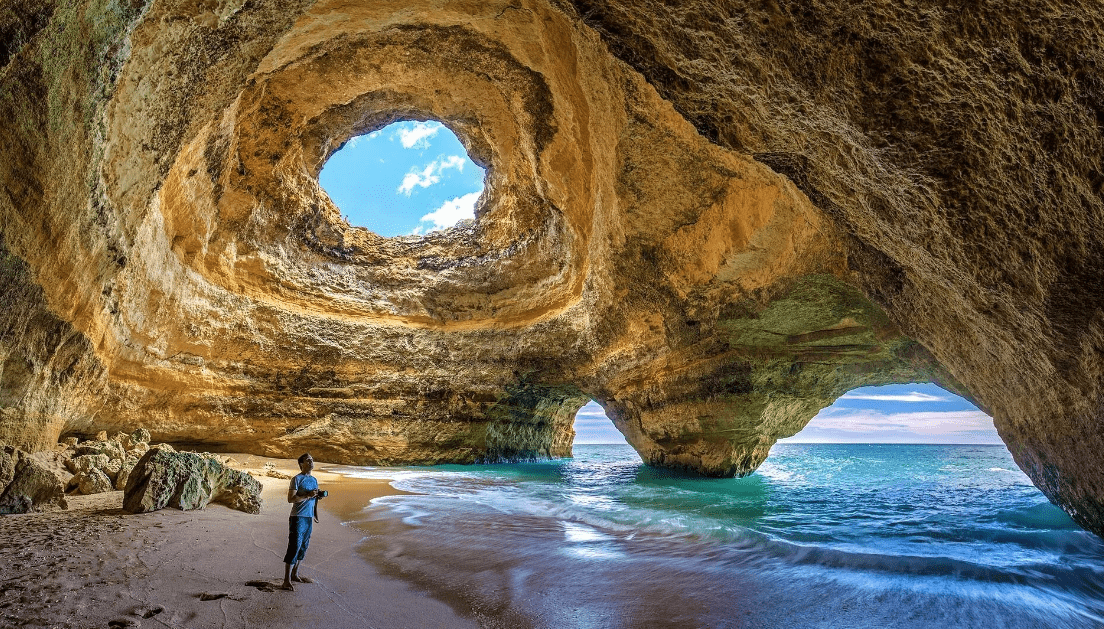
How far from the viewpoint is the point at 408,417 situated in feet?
42.7

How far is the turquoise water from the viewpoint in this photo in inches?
119

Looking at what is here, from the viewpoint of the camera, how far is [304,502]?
313 centimetres

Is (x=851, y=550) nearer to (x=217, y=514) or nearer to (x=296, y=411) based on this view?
(x=217, y=514)

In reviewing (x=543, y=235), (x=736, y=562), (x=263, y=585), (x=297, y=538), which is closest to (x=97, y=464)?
(x=263, y=585)

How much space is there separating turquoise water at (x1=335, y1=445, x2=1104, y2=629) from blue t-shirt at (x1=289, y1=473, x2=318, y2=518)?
0.82 m

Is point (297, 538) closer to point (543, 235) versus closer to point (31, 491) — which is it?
point (31, 491)

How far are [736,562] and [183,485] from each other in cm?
484

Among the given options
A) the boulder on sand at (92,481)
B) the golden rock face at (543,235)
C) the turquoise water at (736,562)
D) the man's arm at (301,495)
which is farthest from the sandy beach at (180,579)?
the golden rock face at (543,235)

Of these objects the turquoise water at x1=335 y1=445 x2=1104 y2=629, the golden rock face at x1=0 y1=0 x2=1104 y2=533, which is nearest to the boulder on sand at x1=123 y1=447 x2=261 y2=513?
the turquoise water at x1=335 y1=445 x2=1104 y2=629

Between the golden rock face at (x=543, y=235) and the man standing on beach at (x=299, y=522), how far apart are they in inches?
129

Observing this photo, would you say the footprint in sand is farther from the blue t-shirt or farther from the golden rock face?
the golden rock face

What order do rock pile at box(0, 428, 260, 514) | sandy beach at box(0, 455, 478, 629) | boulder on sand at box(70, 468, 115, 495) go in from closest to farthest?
sandy beach at box(0, 455, 478, 629)
rock pile at box(0, 428, 260, 514)
boulder on sand at box(70, 468, 115, 495)

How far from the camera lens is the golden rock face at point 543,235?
3430mm

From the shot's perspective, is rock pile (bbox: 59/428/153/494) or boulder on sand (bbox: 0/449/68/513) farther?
rock pile (bbox: 59/428/153/494)
